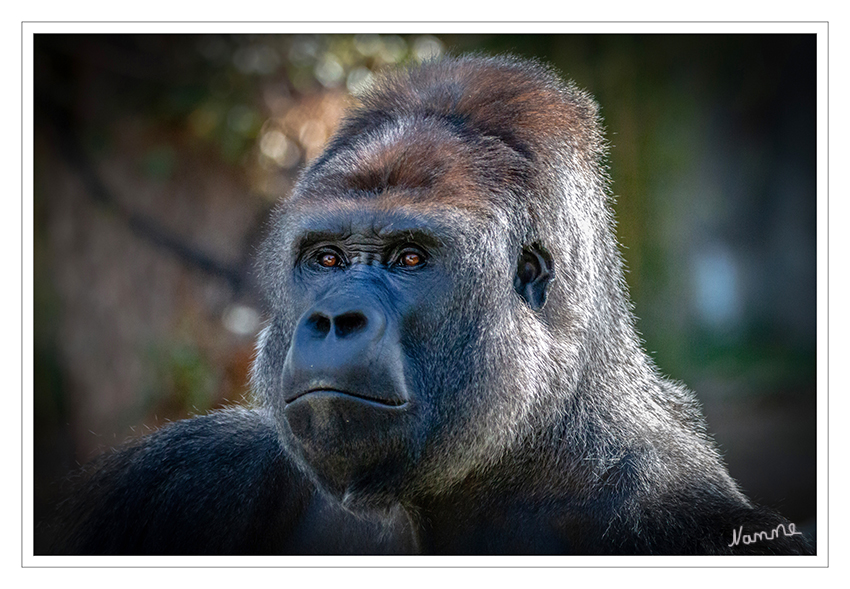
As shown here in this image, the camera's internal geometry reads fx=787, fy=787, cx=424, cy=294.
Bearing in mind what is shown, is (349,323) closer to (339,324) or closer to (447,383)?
(339,324)

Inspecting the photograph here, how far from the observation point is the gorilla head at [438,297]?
2.45 metres

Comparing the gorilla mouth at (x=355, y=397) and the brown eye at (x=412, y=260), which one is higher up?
the brown eye at (x=412, y=260)

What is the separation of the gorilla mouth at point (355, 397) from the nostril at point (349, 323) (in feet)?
0.57

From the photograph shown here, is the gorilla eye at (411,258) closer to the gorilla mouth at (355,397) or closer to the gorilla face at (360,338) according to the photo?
the gorilla face at (360,338)

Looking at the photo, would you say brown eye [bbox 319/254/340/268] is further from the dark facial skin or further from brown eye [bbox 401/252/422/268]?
brown eye [bbox 401/252/422/268]

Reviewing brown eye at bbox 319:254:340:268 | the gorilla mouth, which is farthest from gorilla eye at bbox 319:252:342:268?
the gorilla mouth

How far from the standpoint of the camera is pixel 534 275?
2.88 metres

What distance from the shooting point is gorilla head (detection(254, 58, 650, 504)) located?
2.45 m

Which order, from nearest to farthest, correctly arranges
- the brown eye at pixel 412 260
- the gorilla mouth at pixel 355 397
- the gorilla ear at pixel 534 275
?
the gorilla mouth at pixel 355 397, the brown eye at pixel 412 260, the gorilla ear at pixel 534 275

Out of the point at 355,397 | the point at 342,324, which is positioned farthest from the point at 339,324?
the point at 355,397

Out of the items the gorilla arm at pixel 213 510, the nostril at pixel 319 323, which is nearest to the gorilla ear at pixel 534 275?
the nostril at pixel 319 323

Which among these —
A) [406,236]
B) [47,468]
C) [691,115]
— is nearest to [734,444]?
[691,115]

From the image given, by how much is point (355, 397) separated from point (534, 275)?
0.88m

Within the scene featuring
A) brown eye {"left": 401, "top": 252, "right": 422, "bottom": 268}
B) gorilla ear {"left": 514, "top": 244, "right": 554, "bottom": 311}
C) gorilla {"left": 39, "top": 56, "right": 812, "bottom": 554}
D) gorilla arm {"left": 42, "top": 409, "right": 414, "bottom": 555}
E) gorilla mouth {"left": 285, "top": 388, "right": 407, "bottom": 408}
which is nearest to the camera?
gorilla mouth {"left": 285, "top": 388, "right": 407, "bottom": 408}
